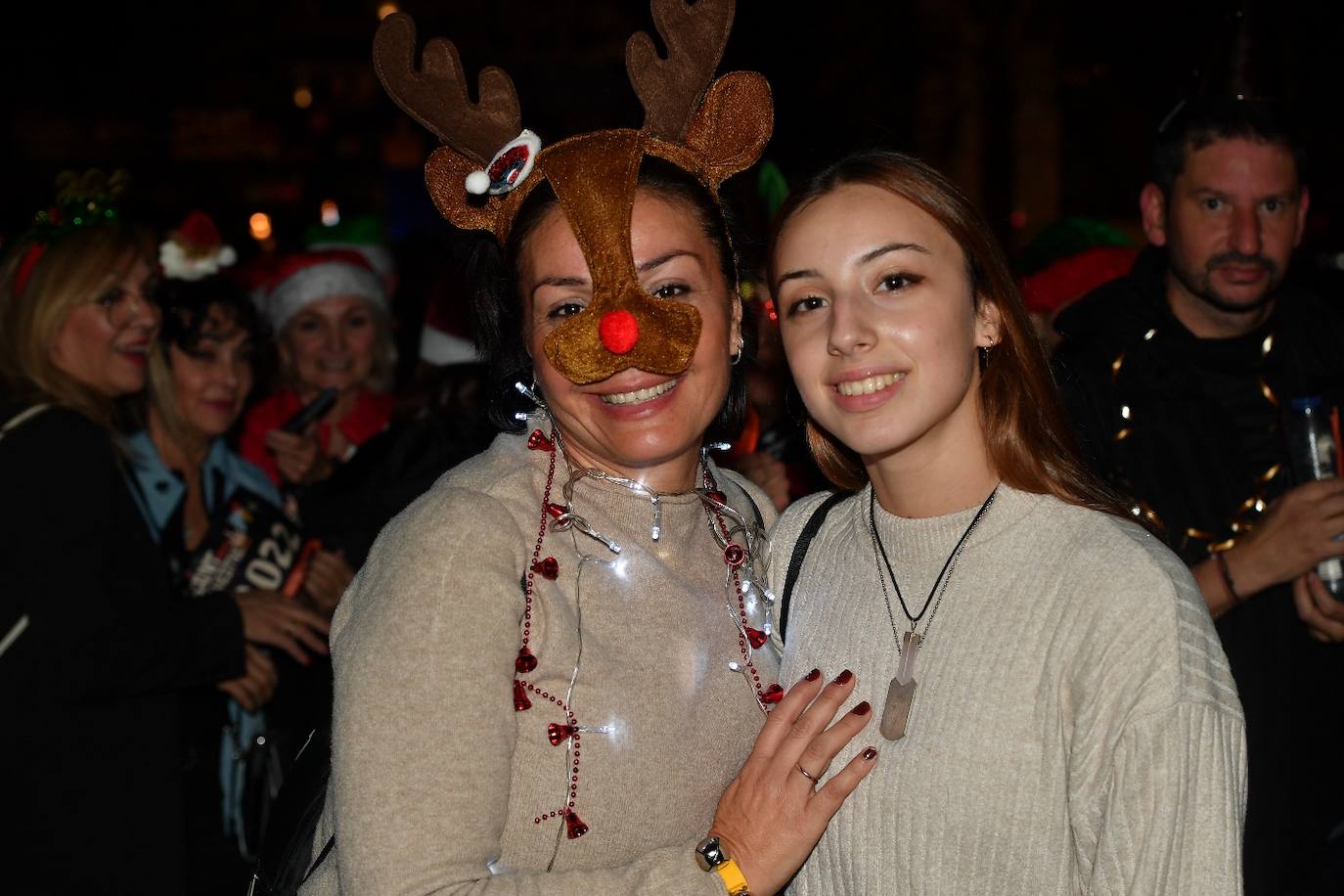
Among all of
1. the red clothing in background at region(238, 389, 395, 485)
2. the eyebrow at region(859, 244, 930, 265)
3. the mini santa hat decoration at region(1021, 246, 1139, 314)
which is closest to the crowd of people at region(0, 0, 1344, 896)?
the eyebrow at region(859, 244, 930, 265)

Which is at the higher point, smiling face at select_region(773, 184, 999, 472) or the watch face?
smiling face at select_region(773, 184, 999, 472)

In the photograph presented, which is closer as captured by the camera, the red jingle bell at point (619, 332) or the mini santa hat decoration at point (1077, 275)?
the red jingle bell at point (619, 332)

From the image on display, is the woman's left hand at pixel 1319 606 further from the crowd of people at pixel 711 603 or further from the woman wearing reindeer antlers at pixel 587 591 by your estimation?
the woman wearing reindeer antlers at pixel 587 591

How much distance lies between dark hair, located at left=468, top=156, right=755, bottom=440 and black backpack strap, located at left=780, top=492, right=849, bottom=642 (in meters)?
0.49

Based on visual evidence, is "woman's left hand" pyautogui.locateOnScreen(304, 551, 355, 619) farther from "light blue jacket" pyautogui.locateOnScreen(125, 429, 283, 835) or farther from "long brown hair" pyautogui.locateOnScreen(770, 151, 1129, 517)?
"long brown hair" pyautogui.locateOnScreen(770, 151, 1129, 517)

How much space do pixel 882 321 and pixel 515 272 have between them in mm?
680

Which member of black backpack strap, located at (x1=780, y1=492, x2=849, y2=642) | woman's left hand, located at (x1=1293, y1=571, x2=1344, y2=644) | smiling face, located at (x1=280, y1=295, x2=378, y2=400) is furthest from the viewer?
smiling face, located at (x1=280, y1=295, x2=378, y2=400)

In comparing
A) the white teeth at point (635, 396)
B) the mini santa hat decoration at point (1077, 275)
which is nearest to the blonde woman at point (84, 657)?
the white teeth at point (635, 396)

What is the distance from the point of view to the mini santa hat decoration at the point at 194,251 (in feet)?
15.7

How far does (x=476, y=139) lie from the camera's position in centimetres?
228

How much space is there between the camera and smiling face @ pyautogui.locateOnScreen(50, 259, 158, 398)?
369 centimetres

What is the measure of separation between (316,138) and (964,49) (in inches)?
535

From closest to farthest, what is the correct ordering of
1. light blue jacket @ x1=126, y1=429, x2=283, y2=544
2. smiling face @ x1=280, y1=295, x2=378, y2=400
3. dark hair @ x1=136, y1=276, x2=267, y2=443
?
1. light blue jacket @ x1=126, y1=429, x2=283, y2=544
2. dark hair @ x1=136, y1=276, x2=267, y2=443
3. smiling face @ x1=280, y1=295, x2=378, y2=400

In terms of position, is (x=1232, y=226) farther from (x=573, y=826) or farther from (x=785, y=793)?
(x=573, y=826)
